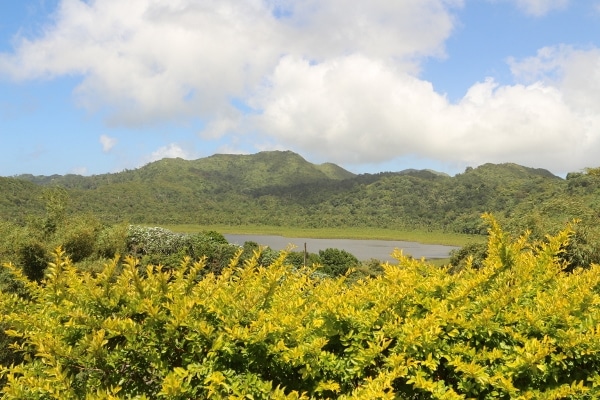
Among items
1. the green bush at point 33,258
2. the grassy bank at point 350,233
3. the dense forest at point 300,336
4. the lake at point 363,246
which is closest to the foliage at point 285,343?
the dense forest at point 300,336

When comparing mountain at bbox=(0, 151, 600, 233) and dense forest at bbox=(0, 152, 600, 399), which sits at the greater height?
mountain at bbox=(0, 151, 600, 233)

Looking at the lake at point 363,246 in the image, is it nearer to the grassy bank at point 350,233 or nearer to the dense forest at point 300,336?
the grassy bank at point 350,233

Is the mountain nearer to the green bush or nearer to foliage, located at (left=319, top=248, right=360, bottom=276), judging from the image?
foliage, located at (left=319, top=248, right=360, bottom=276)

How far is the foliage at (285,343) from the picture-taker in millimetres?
3139

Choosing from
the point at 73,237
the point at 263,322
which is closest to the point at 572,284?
the point at 263,322

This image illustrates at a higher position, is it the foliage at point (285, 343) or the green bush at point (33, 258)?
the foliage at point (285, 343)

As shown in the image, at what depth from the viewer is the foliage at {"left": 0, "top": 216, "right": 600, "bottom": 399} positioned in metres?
3.14

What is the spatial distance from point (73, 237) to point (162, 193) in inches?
5785

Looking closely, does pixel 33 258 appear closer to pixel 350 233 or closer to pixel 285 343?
pixel 285 343

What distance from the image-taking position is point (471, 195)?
486ft

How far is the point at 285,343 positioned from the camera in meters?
3.42

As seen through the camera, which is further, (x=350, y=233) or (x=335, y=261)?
(x=350, y=233)

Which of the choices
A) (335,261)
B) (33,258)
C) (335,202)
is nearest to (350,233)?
(335,202)

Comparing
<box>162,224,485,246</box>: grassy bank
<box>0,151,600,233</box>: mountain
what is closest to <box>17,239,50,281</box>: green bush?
<box>0,151,600,233</box>: mountain
